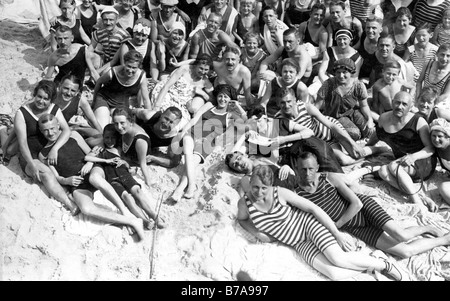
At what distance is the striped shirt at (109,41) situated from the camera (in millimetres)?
8398

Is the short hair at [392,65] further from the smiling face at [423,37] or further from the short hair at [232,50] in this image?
the short hair at [232,50]

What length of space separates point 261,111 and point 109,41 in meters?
1.65

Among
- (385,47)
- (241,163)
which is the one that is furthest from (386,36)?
(241,163)

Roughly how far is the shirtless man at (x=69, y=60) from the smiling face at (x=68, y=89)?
0.59 metres

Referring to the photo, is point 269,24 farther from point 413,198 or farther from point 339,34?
point 413,198

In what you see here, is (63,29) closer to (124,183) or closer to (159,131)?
(159,131)

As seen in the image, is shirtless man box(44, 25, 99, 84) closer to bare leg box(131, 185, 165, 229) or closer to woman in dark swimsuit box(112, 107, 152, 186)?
woman in dark swimsuit box(112, 107, 152, 186)

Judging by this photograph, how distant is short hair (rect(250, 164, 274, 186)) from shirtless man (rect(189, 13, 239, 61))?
2.03 metres

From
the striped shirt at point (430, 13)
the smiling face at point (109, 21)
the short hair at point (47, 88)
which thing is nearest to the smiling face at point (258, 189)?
the short hair at point (47, 88)

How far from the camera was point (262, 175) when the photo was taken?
662 cm

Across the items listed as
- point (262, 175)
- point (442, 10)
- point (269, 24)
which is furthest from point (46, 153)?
point (442, 10)

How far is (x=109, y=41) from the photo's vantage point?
330 inches

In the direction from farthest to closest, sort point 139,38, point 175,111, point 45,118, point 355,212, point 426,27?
point 426,27 < point 139,38 < point 175,111 < point 45,118 < point 355,212

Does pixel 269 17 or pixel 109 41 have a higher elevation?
pixel 269 17
